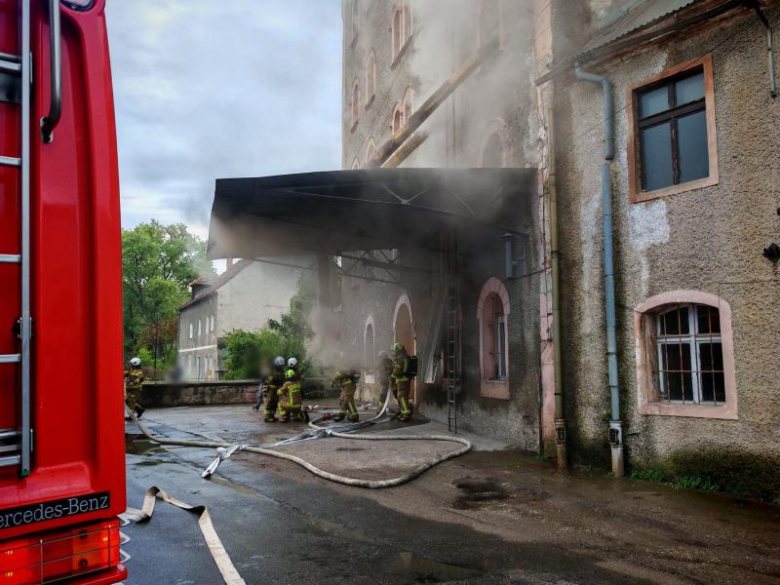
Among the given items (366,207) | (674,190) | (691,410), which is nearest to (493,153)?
(366,207)

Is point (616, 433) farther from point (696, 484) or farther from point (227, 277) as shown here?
point (227, 277)

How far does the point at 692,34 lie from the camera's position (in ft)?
26.1

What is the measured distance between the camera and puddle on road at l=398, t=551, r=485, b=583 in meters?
4.73

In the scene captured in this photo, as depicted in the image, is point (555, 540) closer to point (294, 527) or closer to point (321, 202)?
point (294, 527)

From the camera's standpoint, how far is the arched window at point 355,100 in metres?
24.1

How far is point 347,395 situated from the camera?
604 inches

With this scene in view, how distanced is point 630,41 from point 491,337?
5.89 metres

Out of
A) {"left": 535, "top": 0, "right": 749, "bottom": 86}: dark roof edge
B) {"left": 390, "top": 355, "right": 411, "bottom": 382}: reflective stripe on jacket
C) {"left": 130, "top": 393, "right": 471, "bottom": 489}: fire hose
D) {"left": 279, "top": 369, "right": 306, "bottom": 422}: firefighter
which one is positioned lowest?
{"left": 130, "top": 393, "right": 471, "bottom": 489}: fire hose

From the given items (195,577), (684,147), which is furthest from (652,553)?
(684,147)

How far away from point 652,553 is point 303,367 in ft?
69.2

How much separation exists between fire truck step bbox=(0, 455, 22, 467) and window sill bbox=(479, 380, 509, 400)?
31.2ft

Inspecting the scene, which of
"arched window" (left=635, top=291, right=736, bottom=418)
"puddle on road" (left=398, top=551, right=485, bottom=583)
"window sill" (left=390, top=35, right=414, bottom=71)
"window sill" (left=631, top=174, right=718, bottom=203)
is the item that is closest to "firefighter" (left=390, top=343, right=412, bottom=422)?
"arched window" (left=635, top=291, right=736, bottom=418)

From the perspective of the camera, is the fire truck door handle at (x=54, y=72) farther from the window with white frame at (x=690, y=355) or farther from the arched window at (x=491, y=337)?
the arched window at (x=491, y=337)

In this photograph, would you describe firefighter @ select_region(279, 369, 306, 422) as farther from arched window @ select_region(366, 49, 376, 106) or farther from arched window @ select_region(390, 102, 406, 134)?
arched window @ select_region(366, 49, 376, 106)
